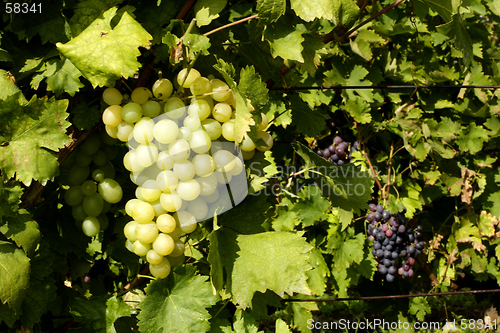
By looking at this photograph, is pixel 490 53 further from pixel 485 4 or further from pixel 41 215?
pixel 41 215

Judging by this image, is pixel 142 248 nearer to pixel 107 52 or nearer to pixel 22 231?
pixel 22 231

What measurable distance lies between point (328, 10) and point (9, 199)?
753 mm

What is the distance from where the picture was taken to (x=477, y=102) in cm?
224

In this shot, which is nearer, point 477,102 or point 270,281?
point 270,281

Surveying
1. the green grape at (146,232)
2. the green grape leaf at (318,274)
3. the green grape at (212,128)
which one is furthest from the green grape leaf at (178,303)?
the green grape leaf at (318,274)

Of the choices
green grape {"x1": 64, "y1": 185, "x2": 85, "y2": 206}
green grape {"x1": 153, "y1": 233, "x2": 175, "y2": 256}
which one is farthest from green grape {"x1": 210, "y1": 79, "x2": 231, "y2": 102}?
green grape {"x1": 64, "y1": 185, "x2": 85, "y2": 206}

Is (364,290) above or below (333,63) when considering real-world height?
below

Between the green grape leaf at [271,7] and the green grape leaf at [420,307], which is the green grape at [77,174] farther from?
the green grape leaf at [420,307]

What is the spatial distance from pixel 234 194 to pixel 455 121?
1.87m

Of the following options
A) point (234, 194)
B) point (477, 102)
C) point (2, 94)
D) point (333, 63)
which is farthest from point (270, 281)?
point (477, 102)

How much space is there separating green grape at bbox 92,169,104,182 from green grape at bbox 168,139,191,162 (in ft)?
0.84

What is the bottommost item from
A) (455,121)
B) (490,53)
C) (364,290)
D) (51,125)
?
(364,290)

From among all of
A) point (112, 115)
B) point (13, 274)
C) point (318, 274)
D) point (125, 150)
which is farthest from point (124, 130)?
point (318, 274)

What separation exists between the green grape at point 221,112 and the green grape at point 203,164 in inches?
3.3
